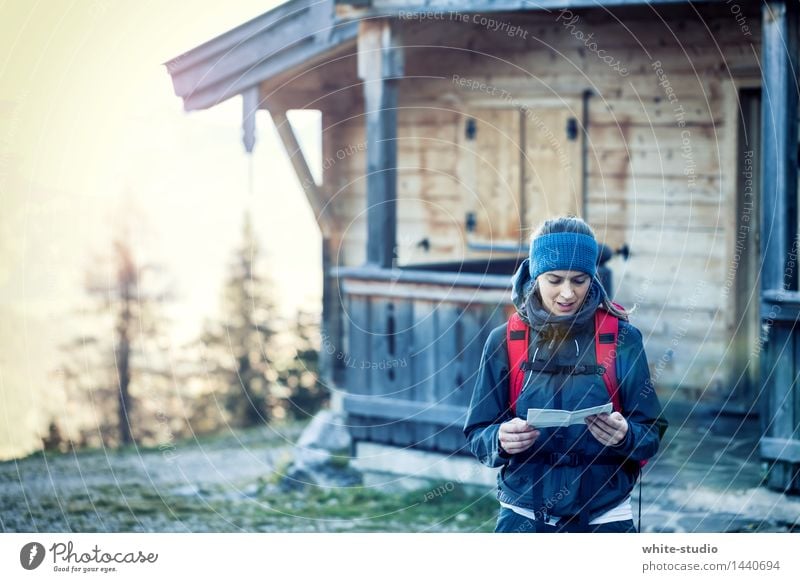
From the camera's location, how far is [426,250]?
10.2 metres

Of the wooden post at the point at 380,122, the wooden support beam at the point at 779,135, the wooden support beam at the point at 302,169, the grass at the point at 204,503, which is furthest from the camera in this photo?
the wooden support beam at the point at 302,169

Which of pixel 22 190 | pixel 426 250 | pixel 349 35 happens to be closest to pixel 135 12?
pixel 349 35

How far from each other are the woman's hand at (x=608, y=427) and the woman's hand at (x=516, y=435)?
0.18 meters

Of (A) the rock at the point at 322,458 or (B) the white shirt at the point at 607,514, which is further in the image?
(A) the rock at the point at 322,458

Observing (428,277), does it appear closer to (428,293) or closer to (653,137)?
(428,293)

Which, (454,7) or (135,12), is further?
(135,12)

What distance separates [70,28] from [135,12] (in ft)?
6.97

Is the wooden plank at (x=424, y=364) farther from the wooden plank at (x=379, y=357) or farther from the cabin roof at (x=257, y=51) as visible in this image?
the cabin roof at (x=257, y=51)

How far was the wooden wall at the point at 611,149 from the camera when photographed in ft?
28.5

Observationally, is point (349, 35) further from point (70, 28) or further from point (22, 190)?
point (22, 190)

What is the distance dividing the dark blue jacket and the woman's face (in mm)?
91

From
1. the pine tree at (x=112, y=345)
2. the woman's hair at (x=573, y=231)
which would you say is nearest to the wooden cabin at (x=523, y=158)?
the woman's hair at (x=573, y=231)

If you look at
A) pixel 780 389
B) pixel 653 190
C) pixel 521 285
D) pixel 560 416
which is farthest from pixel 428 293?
pixel 560 416

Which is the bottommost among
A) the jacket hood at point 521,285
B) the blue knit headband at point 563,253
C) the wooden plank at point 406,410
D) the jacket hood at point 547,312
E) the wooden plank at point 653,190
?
the wooden plank at point 406,410
